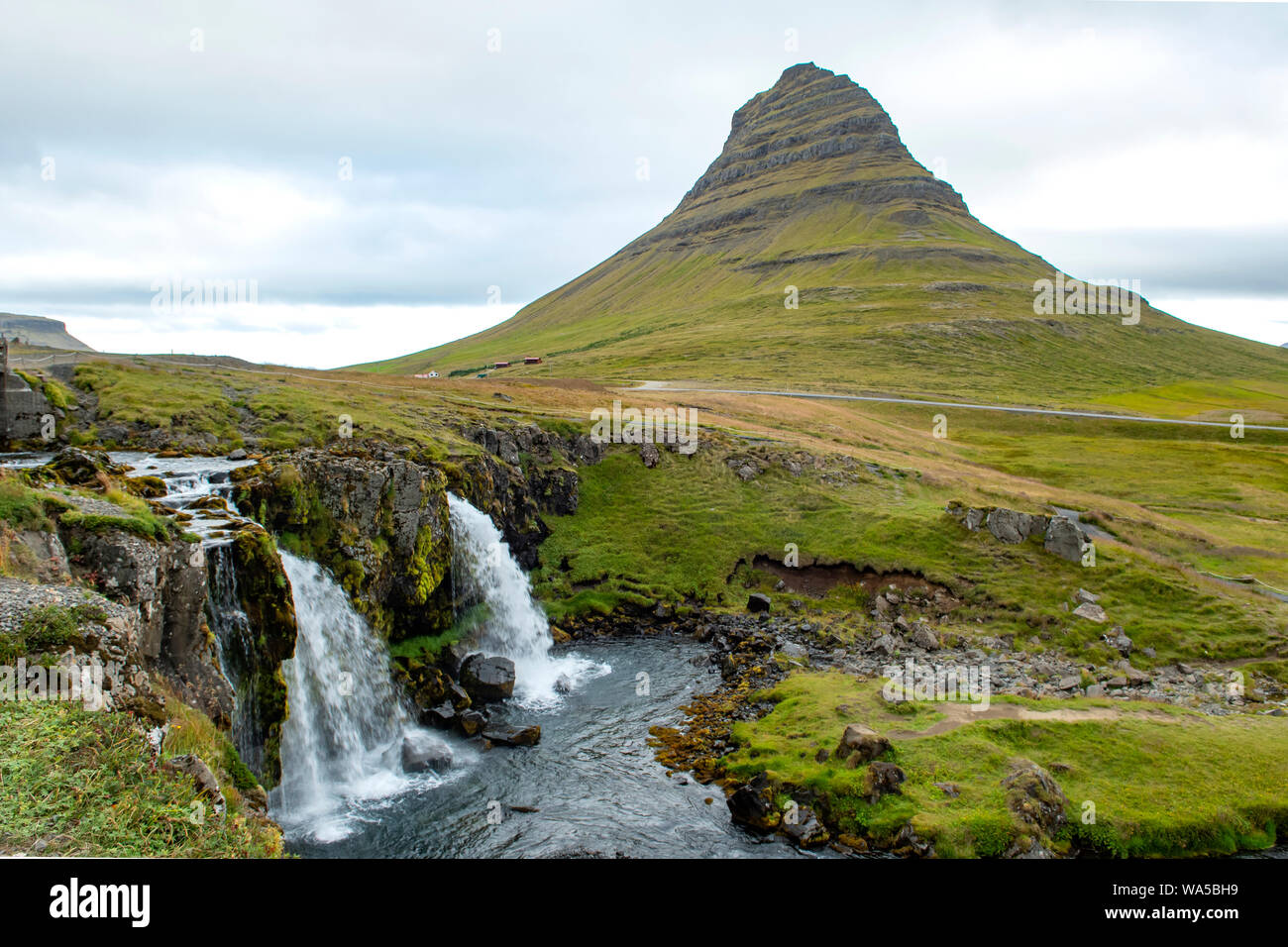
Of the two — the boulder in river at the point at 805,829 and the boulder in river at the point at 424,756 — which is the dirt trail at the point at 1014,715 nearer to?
the boulder in river at the point at 805,829

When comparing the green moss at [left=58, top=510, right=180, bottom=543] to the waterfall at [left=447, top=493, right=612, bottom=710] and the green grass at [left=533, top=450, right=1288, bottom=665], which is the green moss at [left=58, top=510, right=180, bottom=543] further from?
the green grass at [left=533, top=450, right=1288, bottom=665]

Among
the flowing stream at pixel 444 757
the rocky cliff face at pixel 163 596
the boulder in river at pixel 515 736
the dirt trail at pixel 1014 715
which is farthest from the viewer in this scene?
the boulder in river at pixel 515 736

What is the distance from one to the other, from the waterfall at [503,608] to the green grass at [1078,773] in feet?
35.0

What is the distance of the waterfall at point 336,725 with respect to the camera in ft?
79.7

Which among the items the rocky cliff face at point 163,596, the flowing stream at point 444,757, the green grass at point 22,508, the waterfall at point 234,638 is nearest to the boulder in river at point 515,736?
the flowing stream at point 444,757

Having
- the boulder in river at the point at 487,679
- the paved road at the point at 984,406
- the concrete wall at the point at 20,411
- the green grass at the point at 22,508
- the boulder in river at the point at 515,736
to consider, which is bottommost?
the boulder in river at the point at 515,736

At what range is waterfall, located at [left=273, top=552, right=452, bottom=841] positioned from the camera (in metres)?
24.3

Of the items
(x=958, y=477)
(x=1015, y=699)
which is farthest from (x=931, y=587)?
(x=958, y=477)

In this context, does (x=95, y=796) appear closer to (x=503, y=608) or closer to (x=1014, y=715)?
(x=1014, y=715)

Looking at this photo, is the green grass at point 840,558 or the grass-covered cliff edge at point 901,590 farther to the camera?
the green grass at point 840,558

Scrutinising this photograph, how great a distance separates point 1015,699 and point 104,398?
48807mm

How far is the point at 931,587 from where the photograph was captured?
141ft

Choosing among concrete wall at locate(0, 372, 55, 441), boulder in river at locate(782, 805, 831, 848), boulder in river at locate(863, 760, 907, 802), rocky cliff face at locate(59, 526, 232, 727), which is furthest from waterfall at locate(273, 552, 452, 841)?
concrete wall at locate(0, 372, 55, 441)
